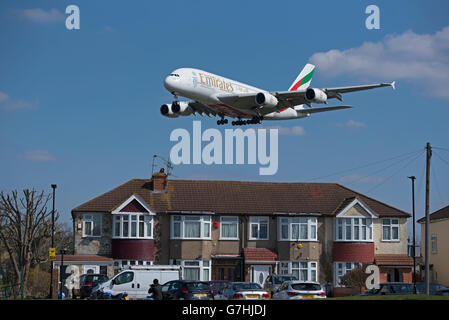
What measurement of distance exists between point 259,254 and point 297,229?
3.85 meters

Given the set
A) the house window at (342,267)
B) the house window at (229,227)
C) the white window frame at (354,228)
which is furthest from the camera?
the white window frame at (354,228)

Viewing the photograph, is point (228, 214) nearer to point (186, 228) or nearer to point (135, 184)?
point (186, 228)

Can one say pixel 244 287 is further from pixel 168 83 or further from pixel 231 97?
pixel 231 97

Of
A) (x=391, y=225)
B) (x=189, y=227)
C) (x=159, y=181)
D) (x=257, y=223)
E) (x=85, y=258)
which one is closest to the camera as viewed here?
(x=85, y=258)

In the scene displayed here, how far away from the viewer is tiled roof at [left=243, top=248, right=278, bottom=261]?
5672cm

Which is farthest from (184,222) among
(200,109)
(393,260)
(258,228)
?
(393,260)

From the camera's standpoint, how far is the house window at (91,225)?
57.0 meters

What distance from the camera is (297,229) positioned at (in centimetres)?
5853

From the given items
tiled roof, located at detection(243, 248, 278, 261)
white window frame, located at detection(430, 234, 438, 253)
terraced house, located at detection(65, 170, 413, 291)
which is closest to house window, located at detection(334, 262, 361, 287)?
terraced house, located at detection(65, 170, 413, 291)

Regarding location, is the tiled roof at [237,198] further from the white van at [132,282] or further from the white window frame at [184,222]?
the white van at [132,282]

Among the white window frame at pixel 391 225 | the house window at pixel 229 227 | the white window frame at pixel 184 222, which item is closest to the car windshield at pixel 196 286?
the white window frame at pixel 184 222

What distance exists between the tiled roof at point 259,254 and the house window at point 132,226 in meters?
7.73
